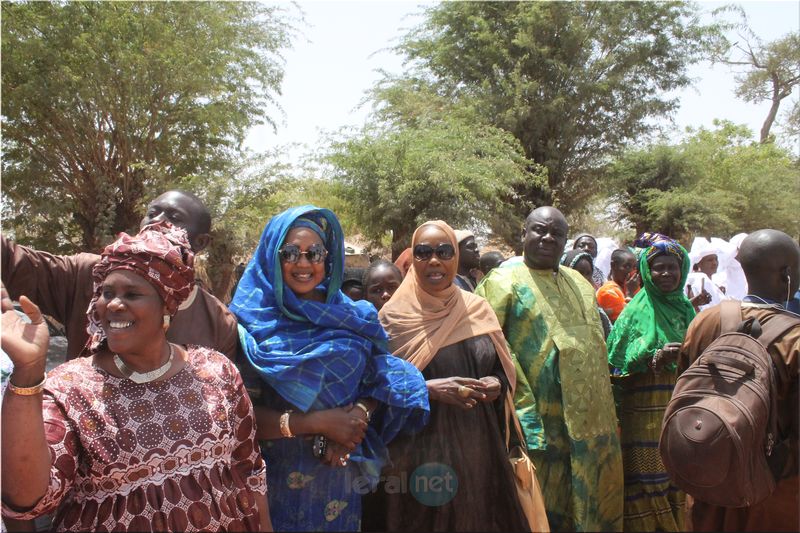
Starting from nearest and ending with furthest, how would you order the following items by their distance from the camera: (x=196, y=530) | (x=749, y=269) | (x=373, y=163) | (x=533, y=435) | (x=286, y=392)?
(x=196, y=530) < (x=286, y=392) < (x=749, y=269) < (x=533, y=435) < (x=373, y=163)

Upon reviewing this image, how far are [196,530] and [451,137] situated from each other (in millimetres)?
14523

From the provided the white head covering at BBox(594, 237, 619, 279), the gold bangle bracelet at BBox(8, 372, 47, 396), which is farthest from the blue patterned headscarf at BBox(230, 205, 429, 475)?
the white head covering at BBox(594, 237, 619, 279)

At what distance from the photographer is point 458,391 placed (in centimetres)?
309

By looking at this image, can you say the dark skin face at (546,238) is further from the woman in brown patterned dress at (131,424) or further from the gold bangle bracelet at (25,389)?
the gold bangle bracelet at (25,389)

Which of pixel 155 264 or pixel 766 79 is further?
pixel 766 79

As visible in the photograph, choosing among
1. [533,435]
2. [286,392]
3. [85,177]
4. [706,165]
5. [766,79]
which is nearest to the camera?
[286,392]

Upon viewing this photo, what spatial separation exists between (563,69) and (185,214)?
20078mm

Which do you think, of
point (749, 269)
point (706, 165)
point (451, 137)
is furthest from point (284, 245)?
point (706, 165)

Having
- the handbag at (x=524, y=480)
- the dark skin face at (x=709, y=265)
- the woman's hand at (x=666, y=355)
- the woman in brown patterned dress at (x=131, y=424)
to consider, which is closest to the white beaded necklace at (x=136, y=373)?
the woman in brown patterned dress at (x=131, y=424)

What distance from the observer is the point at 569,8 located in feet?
69.7

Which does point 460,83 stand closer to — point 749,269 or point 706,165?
point 706,165

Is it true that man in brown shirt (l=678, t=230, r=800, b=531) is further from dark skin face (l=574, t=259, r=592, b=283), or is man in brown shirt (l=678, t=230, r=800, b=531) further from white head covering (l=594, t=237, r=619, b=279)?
white head covering (l=594, t=237, r=619, b=279)

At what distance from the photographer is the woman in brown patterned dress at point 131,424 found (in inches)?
70.1

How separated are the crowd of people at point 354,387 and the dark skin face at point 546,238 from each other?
0.04 ft
